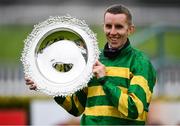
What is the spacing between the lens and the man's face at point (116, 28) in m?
4.04

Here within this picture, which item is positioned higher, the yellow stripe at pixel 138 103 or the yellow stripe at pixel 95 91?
the yellow stripe at pixel 95 91

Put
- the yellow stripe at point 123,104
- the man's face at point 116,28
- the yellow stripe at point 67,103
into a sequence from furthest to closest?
1. the yellow stripe at point 67,103
2. the man's face at point 116,28
3. the yellow stripe at point 123,104

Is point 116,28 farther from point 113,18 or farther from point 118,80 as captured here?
point 118,80

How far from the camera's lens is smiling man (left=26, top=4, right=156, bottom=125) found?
3971mm

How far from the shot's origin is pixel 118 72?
4059mm

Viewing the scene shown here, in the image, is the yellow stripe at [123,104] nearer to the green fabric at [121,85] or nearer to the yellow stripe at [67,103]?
the green fabric at [121,85]

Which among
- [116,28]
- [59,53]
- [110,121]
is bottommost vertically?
[110,121]

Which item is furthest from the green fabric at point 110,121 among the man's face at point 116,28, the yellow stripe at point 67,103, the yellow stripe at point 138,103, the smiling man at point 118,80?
the man's face at point 116,28

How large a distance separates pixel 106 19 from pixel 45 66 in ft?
1.32

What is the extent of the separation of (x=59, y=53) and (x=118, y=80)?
0.33 meters

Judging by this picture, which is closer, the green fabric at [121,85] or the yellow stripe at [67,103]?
the green fabric at [121,85]

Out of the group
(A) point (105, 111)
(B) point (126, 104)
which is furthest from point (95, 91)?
(B) point (126, 104)

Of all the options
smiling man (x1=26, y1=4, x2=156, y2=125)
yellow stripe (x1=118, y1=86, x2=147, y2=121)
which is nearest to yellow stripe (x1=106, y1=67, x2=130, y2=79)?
smiling man (x1=26, y1=4, x2=156, y2=125)

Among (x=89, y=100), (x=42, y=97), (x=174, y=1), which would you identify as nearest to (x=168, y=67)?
(x=42, y=97)
